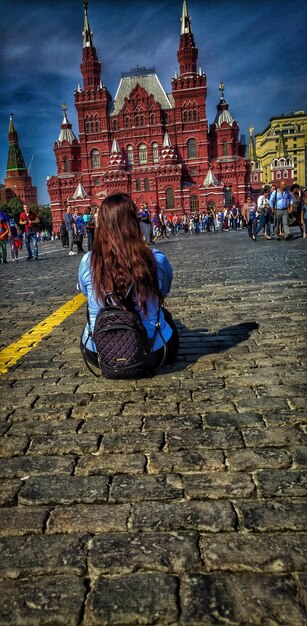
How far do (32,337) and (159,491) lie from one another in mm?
3208

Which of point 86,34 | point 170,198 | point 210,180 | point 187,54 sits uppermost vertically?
point 86,34

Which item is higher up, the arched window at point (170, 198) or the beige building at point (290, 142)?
the beige building at point (290, 142)

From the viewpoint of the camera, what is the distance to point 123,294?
125 inches

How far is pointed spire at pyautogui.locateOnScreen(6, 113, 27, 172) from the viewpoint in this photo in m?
105

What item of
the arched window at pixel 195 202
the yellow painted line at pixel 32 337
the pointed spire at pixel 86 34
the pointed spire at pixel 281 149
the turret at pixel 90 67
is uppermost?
the pointed spire at pixel 86 34

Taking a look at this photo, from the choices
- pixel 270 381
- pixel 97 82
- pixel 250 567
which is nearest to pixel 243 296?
pixel 270 381

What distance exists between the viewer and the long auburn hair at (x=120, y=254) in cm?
307

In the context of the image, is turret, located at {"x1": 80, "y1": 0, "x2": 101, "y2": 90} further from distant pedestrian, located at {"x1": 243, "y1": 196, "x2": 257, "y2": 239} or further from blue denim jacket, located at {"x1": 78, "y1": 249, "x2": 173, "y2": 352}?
blue denim jacket, located at {"x1": 78, "y1": 249, "x2": 173, "y2": 352}

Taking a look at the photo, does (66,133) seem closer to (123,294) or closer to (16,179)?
(16,179)

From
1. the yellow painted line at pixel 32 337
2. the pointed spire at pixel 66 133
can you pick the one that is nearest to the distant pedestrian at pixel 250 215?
the yellow painted line at pixel 32 337

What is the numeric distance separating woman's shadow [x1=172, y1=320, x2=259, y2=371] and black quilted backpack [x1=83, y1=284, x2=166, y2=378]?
1.70 ft

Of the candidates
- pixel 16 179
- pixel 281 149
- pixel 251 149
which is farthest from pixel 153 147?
pixel 251 149

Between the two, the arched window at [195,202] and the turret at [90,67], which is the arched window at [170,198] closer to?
the arched window at [195,202]

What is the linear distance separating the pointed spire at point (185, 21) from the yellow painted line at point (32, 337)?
2589 inches
